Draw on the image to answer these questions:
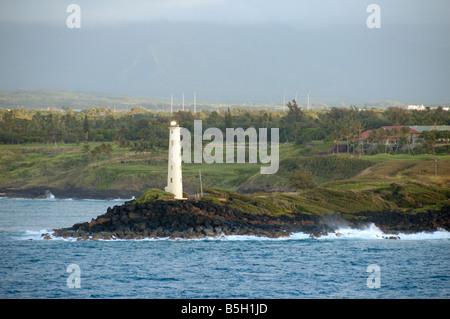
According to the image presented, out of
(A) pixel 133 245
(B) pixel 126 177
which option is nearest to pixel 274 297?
(A) pixel 133 245

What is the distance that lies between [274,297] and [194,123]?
342 ft

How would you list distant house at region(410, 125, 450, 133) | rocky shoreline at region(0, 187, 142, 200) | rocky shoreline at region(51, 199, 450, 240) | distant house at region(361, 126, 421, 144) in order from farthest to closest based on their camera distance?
distant house at region(410, 125, 450, 133)
distant house at region(361, 126, 421, 144)
rocky shoreline at region(0, 187, 142, 200)
rocky shoreline at region(51, 199, 450, 240)

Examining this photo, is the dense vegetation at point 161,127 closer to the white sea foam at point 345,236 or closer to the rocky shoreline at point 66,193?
the rocky shoreline at point 66,193

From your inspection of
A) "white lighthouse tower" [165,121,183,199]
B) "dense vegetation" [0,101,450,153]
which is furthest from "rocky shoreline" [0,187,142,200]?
"white lighthouse tower" [165,121,183,199]

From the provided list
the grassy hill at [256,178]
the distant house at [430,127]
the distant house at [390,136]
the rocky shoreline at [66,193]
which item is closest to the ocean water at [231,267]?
the grassy hill at [256,178]

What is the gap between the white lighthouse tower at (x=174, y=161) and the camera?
189ft

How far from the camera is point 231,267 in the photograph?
46.1m

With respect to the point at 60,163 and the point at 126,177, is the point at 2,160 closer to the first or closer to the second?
the point at 60,163

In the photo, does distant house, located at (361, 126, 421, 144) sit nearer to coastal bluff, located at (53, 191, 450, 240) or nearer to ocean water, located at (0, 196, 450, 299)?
coastal bluff, located at (53, 191, 450, 240)

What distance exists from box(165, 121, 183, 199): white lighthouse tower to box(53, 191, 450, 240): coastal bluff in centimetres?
110

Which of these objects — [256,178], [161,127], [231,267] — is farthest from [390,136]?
[231,267]

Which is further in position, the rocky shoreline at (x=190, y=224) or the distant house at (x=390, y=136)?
the distant house at (x=390, y=136)

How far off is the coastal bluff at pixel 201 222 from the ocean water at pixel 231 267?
895 millimetres

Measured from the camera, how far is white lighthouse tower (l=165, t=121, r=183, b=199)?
57562mm
